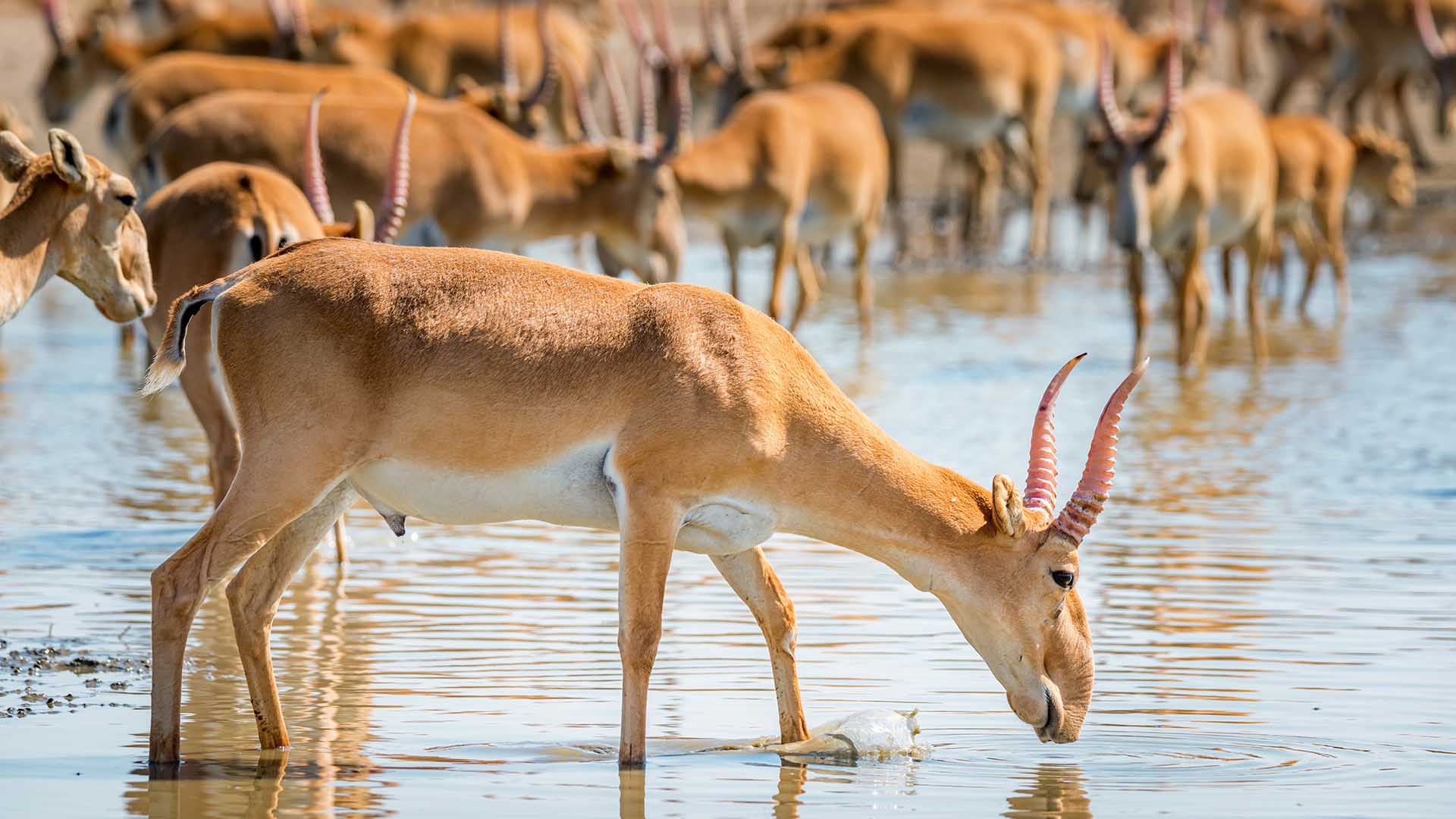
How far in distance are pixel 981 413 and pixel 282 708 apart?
27.4 ft

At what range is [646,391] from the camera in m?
6.76

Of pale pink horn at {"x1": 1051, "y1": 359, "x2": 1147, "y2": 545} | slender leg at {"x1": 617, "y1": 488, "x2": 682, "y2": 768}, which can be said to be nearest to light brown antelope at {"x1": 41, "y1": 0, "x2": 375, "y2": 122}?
slender leg at {"x1": 617, "y1": 488, "x2": 682, "y2": 768}

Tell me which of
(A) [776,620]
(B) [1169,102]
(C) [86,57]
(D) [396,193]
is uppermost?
(D) [396,193]

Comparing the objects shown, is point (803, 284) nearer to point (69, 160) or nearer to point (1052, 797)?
point (69, 160)

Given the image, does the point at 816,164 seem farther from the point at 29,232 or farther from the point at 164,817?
the point at 164,817

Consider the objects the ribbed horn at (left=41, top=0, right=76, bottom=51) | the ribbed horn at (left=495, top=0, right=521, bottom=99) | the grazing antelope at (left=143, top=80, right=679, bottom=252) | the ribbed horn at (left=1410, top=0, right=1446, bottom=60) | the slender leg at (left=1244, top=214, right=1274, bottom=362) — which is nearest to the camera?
the grazing antelope at (left=143, top=80, right=679, bottom=252)

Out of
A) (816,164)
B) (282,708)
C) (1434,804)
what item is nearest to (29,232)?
(282,708)

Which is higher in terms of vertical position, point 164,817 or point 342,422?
point 342,422

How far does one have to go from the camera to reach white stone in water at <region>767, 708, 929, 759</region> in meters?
7.06

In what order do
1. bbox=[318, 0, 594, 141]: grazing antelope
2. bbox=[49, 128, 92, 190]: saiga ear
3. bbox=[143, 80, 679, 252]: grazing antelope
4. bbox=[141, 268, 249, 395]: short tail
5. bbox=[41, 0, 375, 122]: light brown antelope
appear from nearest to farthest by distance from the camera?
bbox=[141, 268, 249, 395]: short tail
bbox=[49, 128, 92, 190]: saiga ear
bbox=[143, 80, 679, 252]: grazing antelope
bbox=[318, 0, 594, 141]: grazing antelope
bbox=[41, 0, 375, 122]: light brown antelope

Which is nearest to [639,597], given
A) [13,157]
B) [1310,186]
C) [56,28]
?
[13,157]

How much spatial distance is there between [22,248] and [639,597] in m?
2.78

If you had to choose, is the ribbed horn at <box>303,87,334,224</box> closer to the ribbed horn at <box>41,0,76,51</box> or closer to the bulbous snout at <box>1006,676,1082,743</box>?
the bulbous snout at <box>1006,676,1082,743</box>

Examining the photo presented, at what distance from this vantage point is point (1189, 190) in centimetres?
1836
